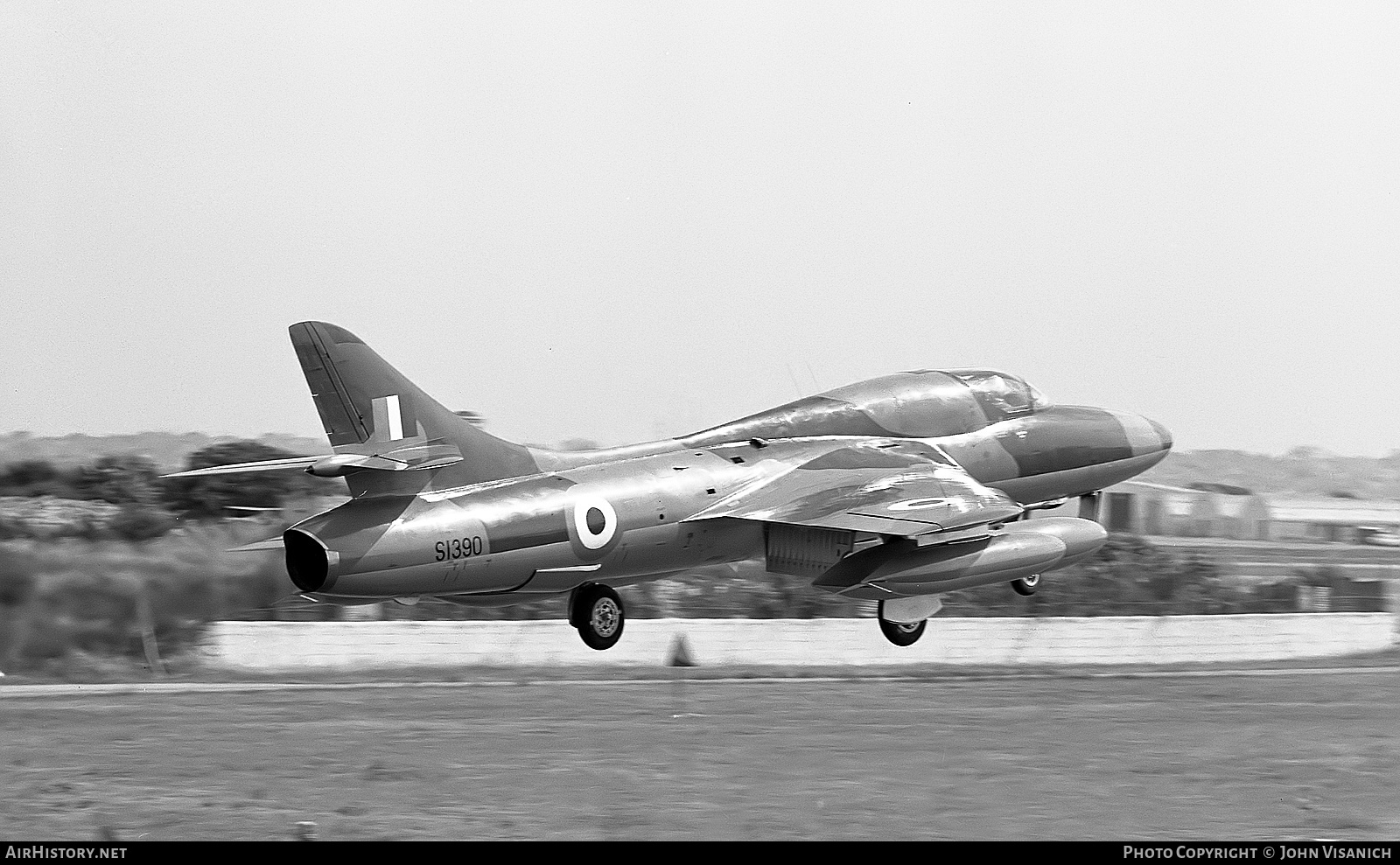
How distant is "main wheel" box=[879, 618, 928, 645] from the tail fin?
24.3 feet

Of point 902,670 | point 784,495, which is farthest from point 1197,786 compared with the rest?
point 902,670

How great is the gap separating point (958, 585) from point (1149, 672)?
2225 cm

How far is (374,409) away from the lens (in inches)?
939

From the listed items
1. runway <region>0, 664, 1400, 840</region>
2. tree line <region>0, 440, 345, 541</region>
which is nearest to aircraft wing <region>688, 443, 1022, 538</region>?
runway <region>0, 664, 1400, 840</region>

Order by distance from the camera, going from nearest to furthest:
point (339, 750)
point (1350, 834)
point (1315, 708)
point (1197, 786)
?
point (1350, 834) < point (1197, 786) < point (339, 750) < point (1315, 708)

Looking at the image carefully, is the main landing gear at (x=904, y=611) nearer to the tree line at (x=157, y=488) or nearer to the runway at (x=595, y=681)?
the runway at (x=595, y=681)

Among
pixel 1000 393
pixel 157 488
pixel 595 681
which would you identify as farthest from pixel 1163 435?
pixel 157 488

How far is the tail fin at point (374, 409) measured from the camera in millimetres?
23734

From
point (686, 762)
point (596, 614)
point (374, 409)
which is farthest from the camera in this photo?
point (686, 762)

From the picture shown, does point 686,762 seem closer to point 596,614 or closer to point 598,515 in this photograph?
point 596,614

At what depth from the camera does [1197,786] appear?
1000 inches

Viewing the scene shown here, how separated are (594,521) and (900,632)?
20.2ft

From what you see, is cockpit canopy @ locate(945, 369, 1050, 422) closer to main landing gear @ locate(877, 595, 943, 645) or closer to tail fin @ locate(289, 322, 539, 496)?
main landing gear @ locate(877, 595, 943, 645)
